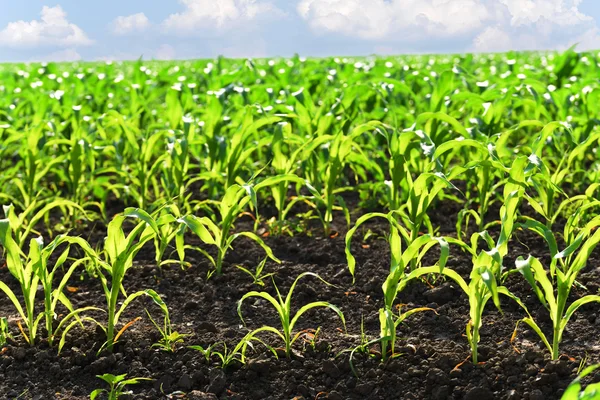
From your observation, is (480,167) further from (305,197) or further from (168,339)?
(168,339)

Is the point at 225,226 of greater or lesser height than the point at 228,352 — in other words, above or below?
above

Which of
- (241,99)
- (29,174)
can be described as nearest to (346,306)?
(29,174)

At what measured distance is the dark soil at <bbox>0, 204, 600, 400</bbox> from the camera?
2627 mm

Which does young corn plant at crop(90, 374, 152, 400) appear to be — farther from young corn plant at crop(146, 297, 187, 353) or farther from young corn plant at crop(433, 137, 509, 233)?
young corn plant at crop(433, 137, 509, 233)

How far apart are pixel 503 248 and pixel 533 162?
52 cm

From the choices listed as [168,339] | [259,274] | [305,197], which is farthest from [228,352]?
[305,197]

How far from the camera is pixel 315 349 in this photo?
2859 mm

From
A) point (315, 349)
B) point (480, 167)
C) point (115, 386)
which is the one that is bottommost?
point (115, 386)

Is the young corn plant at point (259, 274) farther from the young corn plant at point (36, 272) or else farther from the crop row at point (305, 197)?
the young corn plant at point (36, 272)

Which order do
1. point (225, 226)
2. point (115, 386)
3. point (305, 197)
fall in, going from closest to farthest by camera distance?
point (115, 386) → point (225, 226) → point (305, 197)

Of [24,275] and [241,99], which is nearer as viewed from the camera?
[24,275]

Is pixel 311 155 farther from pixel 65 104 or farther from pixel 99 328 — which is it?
pixel 65 104

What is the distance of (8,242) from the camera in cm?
287

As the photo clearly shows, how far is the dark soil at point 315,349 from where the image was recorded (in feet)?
8.62
